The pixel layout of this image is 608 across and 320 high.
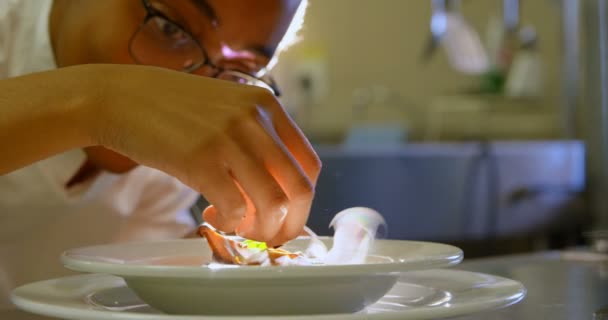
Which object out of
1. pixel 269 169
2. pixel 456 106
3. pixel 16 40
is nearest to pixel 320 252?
pixel 269 169

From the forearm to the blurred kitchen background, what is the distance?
125 cm

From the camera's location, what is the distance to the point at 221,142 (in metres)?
0.58

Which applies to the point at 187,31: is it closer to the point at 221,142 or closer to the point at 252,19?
the point at 252,19

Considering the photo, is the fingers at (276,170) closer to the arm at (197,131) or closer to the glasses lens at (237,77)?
the arm at (197,131)

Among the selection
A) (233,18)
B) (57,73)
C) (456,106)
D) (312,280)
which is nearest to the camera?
(312,280)

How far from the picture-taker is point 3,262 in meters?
1.26

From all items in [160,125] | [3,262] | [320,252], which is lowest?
[3,262]

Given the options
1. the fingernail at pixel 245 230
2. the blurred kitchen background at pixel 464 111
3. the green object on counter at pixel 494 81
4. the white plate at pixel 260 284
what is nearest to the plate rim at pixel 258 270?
the white plate at pixel 260 284

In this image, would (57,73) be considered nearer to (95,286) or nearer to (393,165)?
(95,286)

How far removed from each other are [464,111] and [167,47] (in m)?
2.84

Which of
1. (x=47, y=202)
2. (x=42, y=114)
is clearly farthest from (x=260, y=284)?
(x=47, y=202)

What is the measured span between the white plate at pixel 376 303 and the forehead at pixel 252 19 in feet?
1.17

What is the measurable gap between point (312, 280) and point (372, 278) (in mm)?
53

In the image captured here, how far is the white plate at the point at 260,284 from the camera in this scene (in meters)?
0.51
